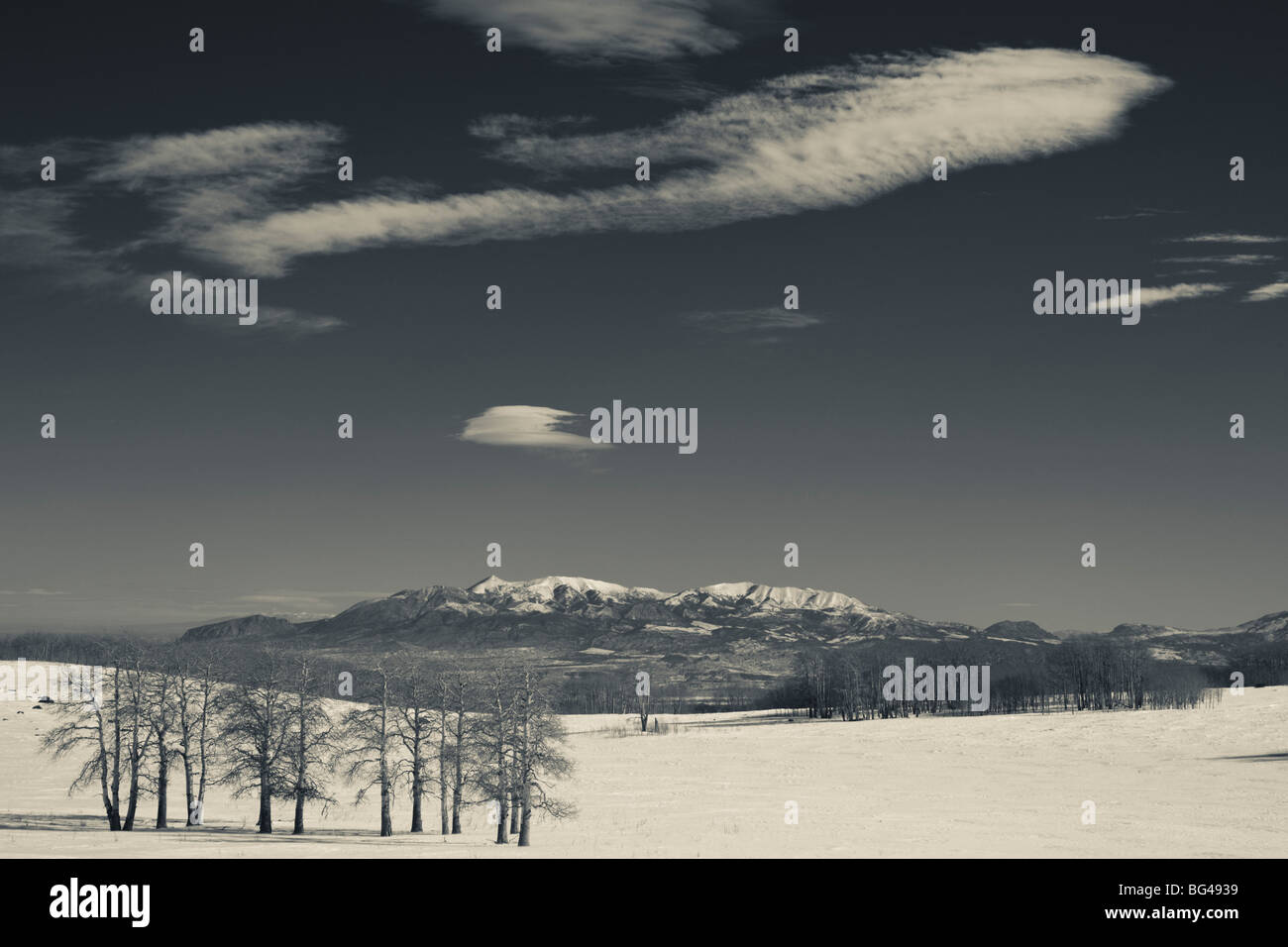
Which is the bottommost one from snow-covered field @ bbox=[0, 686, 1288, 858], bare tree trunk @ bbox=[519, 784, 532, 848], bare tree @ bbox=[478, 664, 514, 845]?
snow-covered field @ bbox=[0, 686, 1288, 858]

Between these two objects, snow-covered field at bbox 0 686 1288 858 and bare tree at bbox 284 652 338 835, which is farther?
bare tree at bbox 284 652 338 835

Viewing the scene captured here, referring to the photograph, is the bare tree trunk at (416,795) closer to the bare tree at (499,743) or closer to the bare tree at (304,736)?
the bare tree at (304,736)

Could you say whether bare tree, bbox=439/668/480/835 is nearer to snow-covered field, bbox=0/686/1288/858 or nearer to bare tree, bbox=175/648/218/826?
snow-covered field, bbox=0/686/1288/858

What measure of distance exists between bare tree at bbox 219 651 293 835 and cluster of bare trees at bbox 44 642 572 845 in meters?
0.08

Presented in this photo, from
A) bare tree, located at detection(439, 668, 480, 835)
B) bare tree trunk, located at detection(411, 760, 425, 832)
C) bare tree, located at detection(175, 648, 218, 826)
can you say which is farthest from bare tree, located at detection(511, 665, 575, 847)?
bare tree, located at detection(175, 648, 218, 826)

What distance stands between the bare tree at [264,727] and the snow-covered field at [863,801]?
2945 millimetres

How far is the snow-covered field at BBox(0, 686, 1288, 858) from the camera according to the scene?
49.4m

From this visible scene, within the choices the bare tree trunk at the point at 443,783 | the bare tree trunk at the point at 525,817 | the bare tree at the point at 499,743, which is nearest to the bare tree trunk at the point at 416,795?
the bare tree trunk at the point at 443,783

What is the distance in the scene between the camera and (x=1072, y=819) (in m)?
62.2

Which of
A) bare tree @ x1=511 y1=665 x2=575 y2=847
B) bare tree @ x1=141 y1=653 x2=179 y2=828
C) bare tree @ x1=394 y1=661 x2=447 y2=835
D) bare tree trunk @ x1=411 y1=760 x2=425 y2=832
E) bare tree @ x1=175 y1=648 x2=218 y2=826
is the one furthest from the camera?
bare tree @ x1=175 y1=648 x2=218 y2=826

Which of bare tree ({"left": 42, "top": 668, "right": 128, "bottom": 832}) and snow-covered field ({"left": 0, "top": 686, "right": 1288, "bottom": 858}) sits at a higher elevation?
bare tree ({"left": 42, "top": 668, "right": 128, "bottom": 832})

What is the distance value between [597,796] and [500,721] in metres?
27.2

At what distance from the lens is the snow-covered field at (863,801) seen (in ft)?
162
